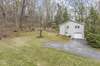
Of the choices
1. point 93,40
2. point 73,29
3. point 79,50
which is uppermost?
point 73,29

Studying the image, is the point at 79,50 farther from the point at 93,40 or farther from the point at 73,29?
the point at 73,29

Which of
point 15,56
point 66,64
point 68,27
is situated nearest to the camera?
point 66,64

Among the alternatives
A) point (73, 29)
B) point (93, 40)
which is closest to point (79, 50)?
point (93, 40)

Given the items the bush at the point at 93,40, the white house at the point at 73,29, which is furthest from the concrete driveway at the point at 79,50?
the white house at the point at 73,29

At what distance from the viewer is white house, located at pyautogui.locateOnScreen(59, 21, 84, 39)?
3203cm

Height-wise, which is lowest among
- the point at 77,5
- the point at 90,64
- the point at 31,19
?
the point at 90,64

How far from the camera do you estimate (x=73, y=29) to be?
106ft

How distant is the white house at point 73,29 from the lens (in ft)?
105

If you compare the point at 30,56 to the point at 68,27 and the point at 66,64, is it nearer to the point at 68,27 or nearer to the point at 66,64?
the point at 66,64

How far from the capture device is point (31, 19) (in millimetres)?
42875

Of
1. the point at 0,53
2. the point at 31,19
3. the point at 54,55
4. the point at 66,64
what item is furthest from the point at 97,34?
the point at 31,19

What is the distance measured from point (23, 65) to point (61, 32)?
1996cm

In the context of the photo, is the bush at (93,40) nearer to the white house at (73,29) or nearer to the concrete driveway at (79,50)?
the concrete driveway at (79,50)

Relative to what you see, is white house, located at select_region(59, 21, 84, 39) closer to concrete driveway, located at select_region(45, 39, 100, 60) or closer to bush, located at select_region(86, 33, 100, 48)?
bush, located at select_region(86, 33, 100, 48)
